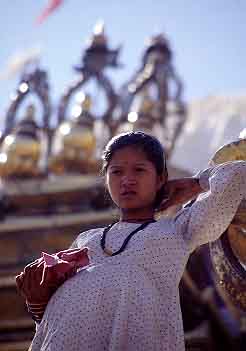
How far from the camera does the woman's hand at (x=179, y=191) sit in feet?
4.10

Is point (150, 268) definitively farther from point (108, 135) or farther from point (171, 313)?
point (108, 135)

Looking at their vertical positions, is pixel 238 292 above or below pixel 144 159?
below

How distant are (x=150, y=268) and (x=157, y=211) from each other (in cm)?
17

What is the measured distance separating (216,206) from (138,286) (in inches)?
7.8

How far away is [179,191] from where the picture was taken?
1.25 metres

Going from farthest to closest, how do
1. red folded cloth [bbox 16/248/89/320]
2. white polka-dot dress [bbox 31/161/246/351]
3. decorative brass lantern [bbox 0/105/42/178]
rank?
decorative brass lantern [bbox 0/105/42/178] → red folded cloth [bbox 16/248/89/320] → white polka-dot dress [bbox 31/161/246/351]

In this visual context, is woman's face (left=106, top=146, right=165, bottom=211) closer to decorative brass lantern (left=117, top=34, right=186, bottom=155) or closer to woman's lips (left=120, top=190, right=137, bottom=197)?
woman's lips (left=120, top=190, right=137, bottom=197)

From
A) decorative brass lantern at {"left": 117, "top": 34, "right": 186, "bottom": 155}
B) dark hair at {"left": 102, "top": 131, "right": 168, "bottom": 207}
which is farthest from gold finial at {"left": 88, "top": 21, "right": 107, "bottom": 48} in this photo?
dark hair at {"left": 102, "top": 131, "right": 168, "bottom": 207}

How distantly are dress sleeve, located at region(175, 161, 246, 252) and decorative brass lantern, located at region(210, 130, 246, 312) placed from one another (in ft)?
0.20

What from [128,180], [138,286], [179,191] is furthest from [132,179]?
[138,286]

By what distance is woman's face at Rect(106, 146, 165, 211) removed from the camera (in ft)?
3.93

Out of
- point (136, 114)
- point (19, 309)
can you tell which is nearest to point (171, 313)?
point (19, 309)

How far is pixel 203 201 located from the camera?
1.16 metres

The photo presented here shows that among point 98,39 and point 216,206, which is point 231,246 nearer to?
point 216,206
